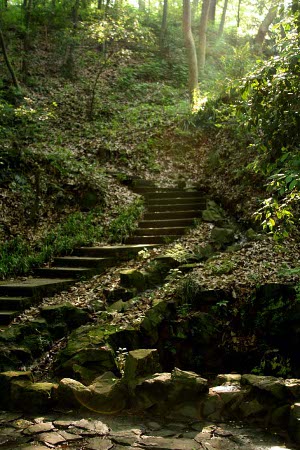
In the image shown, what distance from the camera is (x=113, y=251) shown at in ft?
29.4

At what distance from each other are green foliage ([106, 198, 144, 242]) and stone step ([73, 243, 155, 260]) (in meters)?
0.62

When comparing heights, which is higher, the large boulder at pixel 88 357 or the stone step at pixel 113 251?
the stone step at pixel 113 251

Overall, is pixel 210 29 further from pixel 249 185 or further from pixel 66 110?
pixel 249 185

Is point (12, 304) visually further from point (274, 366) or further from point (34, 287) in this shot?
point (274, 366)

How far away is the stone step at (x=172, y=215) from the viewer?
1053cm

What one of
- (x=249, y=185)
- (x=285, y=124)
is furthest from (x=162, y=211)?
(x=285, y=124)

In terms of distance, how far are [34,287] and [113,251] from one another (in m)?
2.23

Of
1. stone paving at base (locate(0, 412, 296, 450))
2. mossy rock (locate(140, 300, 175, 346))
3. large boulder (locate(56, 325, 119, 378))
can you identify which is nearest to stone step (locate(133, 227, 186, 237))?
mossy rock (locate(140, 300, 175, 346))

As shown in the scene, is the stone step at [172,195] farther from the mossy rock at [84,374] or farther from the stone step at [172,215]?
the mossy rock at [84,374]

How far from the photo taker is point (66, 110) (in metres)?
15.6

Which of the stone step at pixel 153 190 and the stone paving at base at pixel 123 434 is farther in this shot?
the stone step at pixel 153 190

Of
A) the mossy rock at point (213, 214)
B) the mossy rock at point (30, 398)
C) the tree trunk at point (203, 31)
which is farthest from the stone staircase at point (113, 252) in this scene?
the tree trunk at point (203, 31)

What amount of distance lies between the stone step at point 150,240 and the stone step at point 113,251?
0.42 m

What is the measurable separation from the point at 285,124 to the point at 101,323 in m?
3.90
